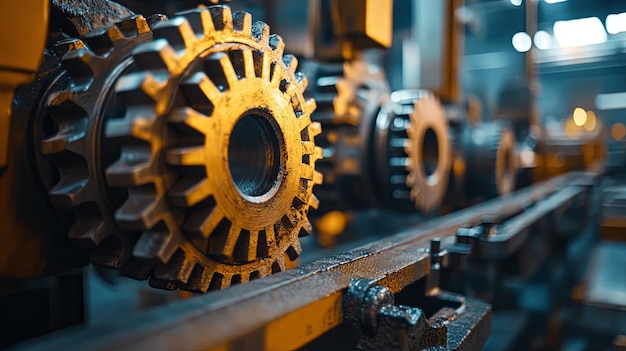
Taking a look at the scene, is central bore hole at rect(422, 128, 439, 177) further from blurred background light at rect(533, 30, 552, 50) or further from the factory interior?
blurred background light at rect(533, 30, 552, 50)

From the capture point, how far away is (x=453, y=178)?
275 cm

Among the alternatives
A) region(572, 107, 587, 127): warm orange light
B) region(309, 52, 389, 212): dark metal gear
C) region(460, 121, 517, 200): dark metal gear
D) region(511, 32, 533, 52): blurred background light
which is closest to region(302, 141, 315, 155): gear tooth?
region(309, 52, 389, 212): dark metal gear

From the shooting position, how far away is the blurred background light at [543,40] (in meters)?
6.37

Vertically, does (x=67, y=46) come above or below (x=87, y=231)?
above

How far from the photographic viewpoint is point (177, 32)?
2.51 feet

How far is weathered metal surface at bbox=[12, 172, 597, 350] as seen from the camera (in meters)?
0.48

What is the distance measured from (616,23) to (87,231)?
6.21 metres

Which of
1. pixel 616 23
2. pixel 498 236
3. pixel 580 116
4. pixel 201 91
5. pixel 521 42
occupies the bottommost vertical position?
pixel 498 236

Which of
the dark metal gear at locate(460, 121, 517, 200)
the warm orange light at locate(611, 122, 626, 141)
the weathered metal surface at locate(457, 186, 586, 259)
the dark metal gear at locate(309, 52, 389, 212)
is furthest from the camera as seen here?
the warm orange light at locate(611, 122, 626, 141)

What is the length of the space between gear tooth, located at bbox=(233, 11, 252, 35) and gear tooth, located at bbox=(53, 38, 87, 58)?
0.29 m

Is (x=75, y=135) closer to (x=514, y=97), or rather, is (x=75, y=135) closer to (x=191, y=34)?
(x=191, y=34)

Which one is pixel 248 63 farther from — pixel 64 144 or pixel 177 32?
pixel 64 144

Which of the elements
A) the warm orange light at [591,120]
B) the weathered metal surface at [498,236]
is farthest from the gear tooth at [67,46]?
the warm orange light at [591,120]

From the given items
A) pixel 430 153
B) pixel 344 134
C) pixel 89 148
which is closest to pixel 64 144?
pixel 89 148
